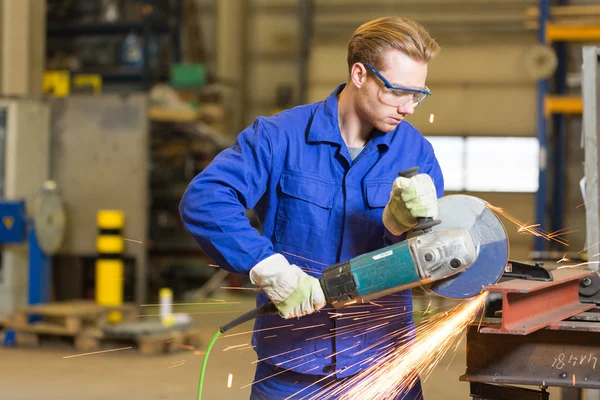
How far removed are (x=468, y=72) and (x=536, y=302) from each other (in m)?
8.38

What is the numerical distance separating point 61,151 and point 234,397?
3515 mm

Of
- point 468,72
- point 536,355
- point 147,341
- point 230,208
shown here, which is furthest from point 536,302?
point 468,72

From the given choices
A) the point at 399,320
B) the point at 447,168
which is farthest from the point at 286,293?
the point at 447,168

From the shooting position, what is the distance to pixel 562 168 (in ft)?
32.6

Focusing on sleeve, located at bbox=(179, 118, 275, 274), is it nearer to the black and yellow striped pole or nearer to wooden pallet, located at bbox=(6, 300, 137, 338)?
wooden pallet, located at bbox=(6, 300, 137, 338)

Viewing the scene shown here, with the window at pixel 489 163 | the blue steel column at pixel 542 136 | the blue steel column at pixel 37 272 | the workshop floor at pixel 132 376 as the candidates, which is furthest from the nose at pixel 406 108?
the window at pixel 489 163

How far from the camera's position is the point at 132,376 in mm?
5477

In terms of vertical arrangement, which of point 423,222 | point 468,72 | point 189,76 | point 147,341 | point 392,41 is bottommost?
point 147,341

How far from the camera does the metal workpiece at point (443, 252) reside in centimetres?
196

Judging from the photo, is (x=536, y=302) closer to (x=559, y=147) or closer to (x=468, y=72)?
(x=559, y=147)

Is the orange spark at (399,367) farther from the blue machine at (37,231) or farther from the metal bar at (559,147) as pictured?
the metal bar at (559,147)

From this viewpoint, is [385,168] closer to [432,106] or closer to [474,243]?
[474,243]

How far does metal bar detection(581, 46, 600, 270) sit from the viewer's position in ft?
9.73

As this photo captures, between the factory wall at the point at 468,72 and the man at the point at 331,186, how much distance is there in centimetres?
757
